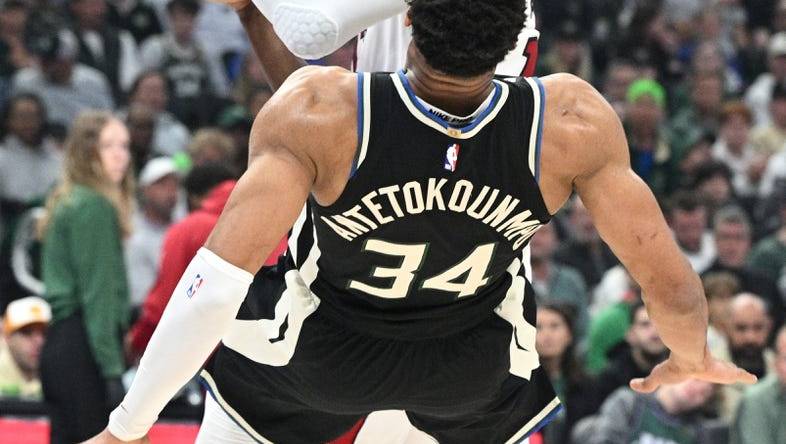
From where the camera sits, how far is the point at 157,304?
239 inches

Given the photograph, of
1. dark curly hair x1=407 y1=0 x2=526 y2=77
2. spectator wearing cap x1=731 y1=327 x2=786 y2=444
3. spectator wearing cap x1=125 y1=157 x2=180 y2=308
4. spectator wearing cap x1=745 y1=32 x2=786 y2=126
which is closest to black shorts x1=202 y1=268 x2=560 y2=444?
dark curly hair x1=407 y1=0 x2=526 y2=77

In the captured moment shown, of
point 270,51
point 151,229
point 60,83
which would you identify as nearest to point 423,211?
point 270,51

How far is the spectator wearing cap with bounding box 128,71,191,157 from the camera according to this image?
9289 millimetres

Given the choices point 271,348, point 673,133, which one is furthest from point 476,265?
point 673,133

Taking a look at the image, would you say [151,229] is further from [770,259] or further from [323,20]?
[323,20]

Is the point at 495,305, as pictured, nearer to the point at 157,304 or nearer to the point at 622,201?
the point at 622,201

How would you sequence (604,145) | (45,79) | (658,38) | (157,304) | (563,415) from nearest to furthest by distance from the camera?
(604,145) → (157,304) → (563,415) → (45,79) → (658,38)

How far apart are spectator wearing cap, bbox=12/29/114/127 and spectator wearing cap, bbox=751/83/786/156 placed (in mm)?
4417

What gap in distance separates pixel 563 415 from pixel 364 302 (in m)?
3.80

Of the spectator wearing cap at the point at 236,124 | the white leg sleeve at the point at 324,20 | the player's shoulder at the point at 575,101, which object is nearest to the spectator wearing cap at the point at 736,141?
the spectator wearing cap at the point at 236,124

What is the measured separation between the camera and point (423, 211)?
2.97m

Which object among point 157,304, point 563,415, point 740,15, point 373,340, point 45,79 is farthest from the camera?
point 740,15

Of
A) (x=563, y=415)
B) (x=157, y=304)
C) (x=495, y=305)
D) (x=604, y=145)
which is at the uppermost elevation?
(x=604, y=145)

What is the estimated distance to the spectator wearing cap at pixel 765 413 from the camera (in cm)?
652
